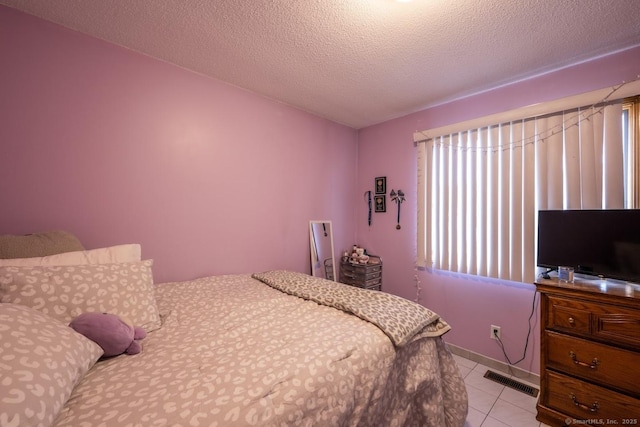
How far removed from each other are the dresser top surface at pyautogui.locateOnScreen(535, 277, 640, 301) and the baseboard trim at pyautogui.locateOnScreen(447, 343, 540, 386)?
0.91 metres

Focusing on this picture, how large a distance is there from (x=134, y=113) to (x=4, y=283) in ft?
4.21

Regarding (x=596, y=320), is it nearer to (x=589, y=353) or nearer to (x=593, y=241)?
(x=589, y=353)

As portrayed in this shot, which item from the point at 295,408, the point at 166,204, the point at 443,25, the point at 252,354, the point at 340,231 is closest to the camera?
the point at 295,408

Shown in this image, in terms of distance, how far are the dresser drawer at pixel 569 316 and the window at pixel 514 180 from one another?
1.63ft

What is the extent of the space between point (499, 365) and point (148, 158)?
10.7ft

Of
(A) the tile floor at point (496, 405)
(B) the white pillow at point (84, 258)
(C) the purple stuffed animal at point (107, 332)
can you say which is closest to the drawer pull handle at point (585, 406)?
(A) the tile floor at point (496, 405)

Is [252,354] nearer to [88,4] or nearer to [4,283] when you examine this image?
[4,283]

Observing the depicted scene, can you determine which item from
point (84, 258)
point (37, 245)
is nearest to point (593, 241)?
point (84, 258)

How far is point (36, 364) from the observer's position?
654 millimetres

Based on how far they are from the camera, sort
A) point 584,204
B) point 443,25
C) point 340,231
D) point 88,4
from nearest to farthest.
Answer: point 88,4, point 443,25, point 584,204, point 340,231

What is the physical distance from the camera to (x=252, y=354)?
976 millimetres

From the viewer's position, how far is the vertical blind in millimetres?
1773

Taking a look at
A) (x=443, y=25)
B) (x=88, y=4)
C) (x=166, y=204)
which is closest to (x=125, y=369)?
(x=166, y=204)

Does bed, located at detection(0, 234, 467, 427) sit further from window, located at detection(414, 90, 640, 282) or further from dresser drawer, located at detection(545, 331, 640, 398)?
window, located at detection(414, 90, 640, 282)
